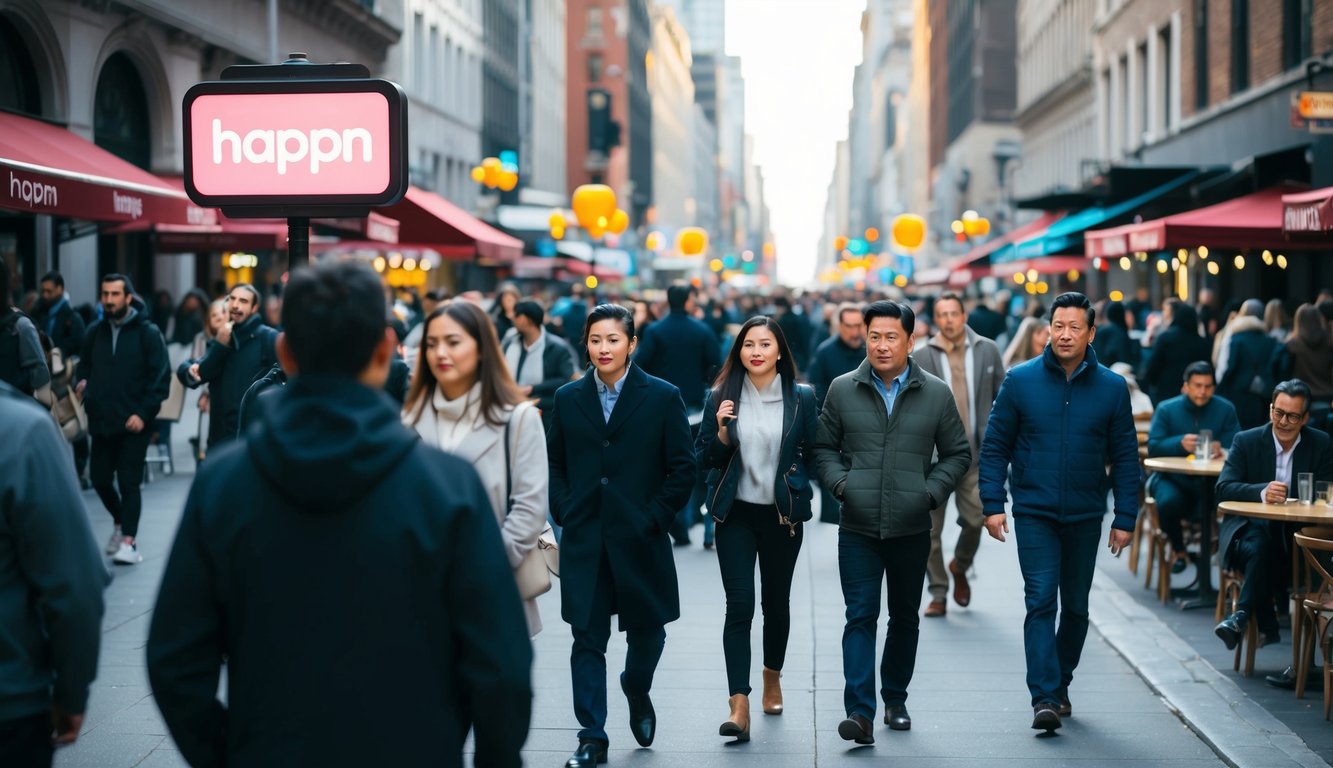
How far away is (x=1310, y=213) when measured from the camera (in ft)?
40.2

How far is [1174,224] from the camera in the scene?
57.6ft

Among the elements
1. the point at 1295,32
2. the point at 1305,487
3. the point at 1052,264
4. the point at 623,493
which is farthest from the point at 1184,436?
the point at 1052,264

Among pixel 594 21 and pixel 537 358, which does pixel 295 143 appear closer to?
pixel 537 358

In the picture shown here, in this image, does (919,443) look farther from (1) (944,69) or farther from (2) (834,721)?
(1) (944,69)

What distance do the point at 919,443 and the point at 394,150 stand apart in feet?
9.13

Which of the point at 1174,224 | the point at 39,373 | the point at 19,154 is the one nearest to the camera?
the point at 39,373

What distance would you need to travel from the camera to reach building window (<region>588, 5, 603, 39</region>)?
11544 centimetres

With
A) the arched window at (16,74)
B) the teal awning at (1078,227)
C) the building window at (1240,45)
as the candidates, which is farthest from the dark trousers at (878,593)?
the building window at (1240,45)

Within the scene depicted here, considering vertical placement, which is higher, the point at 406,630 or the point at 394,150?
the point at 394,150

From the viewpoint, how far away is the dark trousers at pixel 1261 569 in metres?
9.23

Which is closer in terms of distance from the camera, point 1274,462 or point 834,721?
point 834,721

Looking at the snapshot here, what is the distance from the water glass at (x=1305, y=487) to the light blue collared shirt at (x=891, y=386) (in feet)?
8.69

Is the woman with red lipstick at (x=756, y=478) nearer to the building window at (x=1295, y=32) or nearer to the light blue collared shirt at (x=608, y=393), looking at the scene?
the light blue collared shirt at (x=608, y=393)

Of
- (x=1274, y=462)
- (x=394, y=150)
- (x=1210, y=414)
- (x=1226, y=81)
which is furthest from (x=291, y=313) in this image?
(x=1226, y=81)
